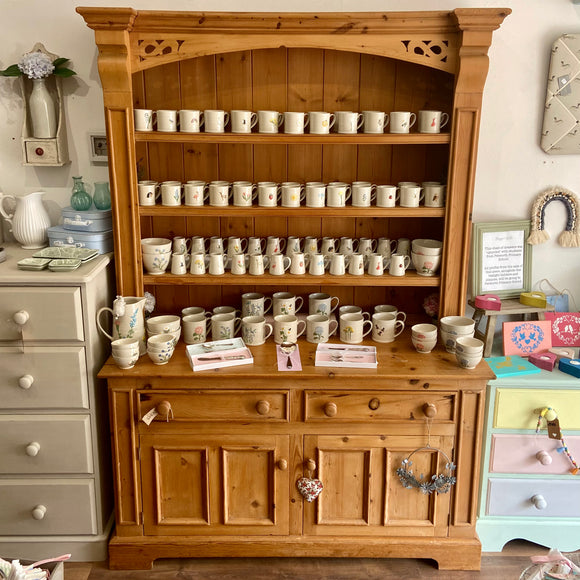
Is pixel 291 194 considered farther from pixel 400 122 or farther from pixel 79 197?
pixel 79 197

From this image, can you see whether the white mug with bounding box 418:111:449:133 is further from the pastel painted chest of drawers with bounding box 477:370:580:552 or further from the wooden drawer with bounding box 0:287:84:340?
the wooden drawer with bounding box 0:287:84:340

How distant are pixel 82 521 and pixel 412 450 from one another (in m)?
1.20

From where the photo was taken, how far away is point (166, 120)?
2303 millimetres

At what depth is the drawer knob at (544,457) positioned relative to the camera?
2.33 meters

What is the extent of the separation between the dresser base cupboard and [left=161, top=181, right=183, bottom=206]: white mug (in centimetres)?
3

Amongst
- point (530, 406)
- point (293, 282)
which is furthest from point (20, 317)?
point (530, 406)

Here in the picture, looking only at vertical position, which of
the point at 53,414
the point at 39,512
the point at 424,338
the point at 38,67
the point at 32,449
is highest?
the point at 38,67

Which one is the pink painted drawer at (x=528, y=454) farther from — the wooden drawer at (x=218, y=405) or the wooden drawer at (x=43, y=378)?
the wooden drawer at (x=43, y=378)

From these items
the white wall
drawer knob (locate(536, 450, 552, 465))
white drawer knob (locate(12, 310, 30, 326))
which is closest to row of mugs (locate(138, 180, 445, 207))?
the white wall

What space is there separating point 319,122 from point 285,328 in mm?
740

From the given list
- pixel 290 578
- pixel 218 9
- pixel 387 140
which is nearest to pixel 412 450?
pixel 290 578

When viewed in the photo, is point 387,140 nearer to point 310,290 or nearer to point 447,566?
point 310,290

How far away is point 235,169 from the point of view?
253 cm

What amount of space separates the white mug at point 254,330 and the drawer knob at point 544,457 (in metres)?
1.06
